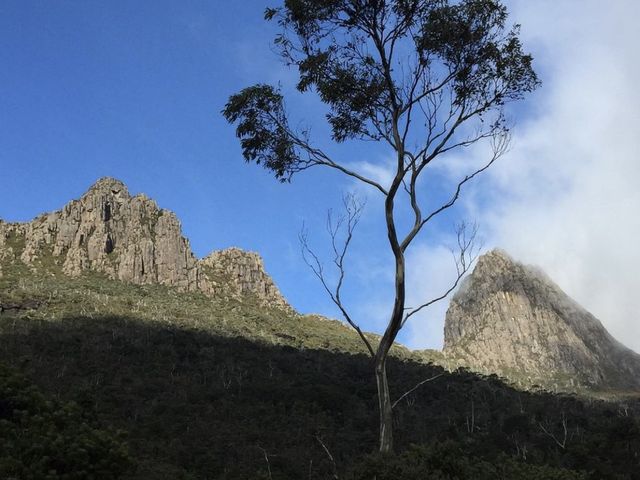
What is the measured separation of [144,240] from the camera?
127 meters

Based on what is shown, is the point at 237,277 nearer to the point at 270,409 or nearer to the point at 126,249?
the point at 126,249

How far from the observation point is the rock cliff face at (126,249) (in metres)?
116

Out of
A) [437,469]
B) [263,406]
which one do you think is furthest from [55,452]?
[263,406]

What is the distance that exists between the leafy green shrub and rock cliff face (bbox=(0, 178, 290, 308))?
4207 inches

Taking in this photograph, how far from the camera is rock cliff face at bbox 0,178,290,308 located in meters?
116

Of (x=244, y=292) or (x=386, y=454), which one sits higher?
(x=244, y=292)

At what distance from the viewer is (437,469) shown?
1344 cm

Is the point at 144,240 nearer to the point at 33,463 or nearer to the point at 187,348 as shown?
the point at 187,348

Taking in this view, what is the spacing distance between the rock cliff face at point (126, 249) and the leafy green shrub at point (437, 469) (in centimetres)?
10685

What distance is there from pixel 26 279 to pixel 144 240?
1302 inches

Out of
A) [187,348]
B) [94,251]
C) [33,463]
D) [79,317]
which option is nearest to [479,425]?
[187,348]

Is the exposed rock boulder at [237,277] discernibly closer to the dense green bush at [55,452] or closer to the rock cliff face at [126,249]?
the rock cliff face at [126,249]

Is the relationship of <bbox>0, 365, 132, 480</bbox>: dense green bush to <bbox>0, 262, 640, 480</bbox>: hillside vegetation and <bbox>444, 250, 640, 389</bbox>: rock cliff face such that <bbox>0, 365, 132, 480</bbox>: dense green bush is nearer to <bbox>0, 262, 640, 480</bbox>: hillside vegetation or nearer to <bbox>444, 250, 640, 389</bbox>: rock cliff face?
<bbox>0, 262, 640, 480</bbox>: hillside vegetation

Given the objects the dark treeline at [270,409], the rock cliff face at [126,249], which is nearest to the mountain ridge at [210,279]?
the rock cliff face at [126,249]
